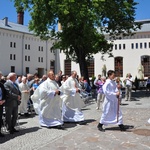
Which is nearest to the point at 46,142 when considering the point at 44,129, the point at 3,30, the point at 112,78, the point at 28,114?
the point at 44,129

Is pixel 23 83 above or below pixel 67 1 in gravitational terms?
below

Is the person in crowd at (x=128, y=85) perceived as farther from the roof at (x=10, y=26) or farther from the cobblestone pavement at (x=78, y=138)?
the roof at (x=10, y=26)

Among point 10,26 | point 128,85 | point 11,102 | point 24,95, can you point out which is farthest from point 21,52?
point 11,102

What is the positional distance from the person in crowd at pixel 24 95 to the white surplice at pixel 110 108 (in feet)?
14.0

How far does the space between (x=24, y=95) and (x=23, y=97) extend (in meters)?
0.11

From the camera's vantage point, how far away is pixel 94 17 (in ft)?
63.3

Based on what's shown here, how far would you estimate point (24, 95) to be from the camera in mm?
11625

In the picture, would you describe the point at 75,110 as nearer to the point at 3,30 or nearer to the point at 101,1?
the point at 101,1

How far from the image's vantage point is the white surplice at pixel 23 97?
11.4 m

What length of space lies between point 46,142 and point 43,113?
1.93 metres

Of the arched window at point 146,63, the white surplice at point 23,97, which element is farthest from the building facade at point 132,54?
the white surplice at point 23,97

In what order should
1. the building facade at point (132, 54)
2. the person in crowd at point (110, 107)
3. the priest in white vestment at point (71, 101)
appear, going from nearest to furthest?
1. the person in crowd at point (110, 107)
2. the priest in white vestment at point (71, 101)
3. the building facade at point (132, 54)

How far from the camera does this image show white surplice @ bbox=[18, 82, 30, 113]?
11.4m

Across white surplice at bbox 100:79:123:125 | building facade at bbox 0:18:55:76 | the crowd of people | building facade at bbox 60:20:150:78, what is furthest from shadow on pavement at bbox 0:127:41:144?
building facade at bbox 0:18:55:76
